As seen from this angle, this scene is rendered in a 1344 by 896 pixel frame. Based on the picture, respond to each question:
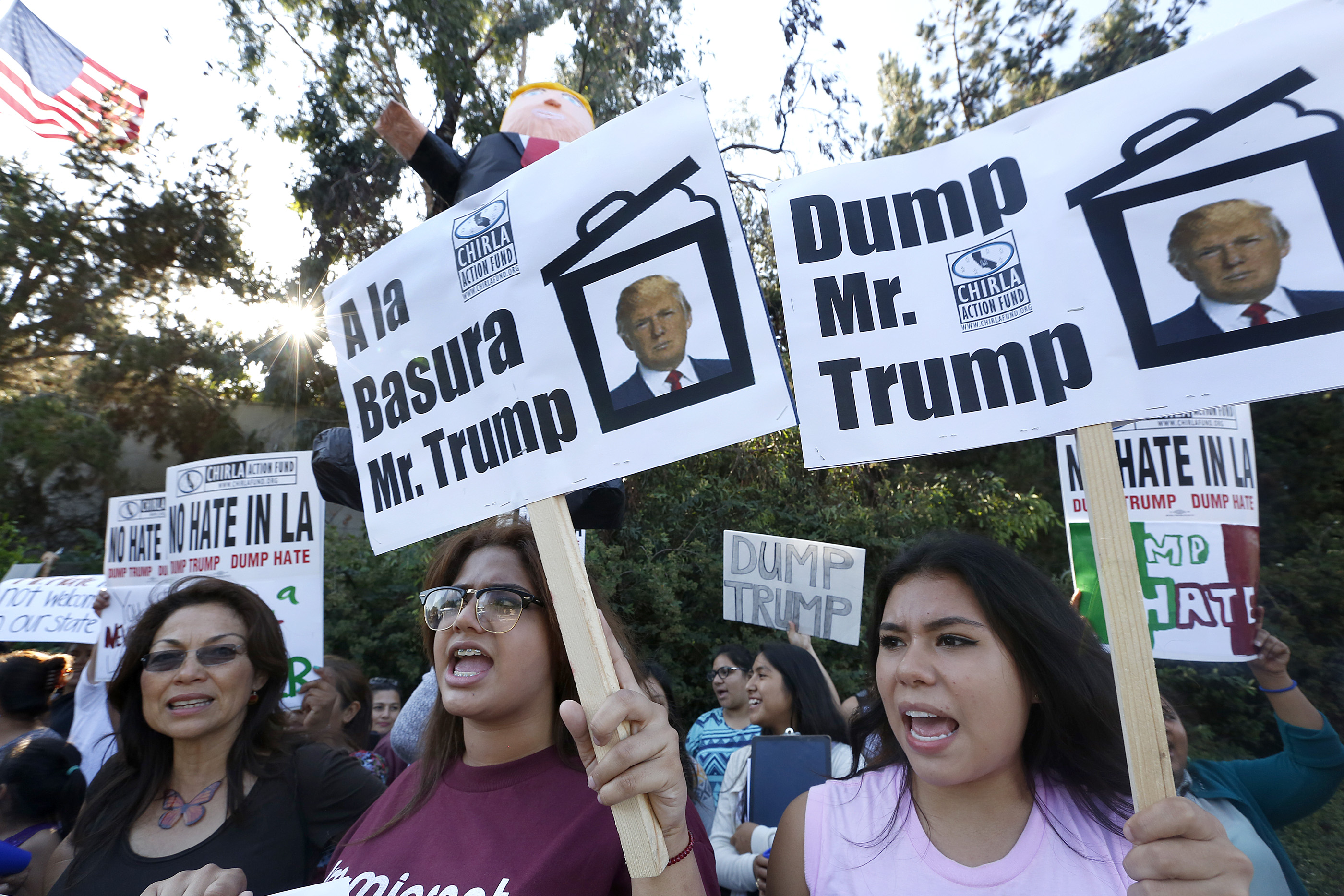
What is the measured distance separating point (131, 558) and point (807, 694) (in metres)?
3.73

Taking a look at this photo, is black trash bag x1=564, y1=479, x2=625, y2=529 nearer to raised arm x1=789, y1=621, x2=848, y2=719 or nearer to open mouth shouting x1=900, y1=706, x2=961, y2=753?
open mouth shouting x1=900, y1=706, x2=961, y2=753

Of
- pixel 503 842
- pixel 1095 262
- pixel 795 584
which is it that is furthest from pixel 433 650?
pixel 795 584

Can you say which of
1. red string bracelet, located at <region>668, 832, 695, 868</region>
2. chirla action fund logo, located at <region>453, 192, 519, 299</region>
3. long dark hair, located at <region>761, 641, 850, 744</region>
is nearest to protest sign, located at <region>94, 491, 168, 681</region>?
long dark hair, located at <region>761, 641, 850, 744</region>

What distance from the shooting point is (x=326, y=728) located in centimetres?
392

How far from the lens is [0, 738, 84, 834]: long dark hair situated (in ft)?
8.04

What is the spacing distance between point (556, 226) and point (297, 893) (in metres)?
1.19

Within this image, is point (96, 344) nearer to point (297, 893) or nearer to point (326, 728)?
point (326, 728)

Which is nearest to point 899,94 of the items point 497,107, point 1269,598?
point 497,107

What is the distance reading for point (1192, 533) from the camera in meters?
3.54

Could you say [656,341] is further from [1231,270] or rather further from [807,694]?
[807,694]

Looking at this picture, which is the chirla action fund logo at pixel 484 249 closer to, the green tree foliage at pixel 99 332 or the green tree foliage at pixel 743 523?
the green tree foliage at pixel 743 523

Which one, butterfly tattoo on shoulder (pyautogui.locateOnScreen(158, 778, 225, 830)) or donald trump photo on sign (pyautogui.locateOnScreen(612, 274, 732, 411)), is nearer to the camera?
donald trump photo on sign (pyautogui.locateOnScreen(612, 274, 732, 411))

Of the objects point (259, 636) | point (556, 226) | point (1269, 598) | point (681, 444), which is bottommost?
point (1269, 598)

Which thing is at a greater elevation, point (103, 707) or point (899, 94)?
point (899, 94)
